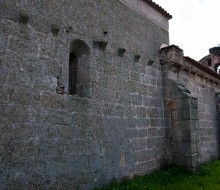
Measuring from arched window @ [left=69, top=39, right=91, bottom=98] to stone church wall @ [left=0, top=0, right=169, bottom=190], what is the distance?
0.02 metres

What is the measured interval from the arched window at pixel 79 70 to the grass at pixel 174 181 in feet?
6.24

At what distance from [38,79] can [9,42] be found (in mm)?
701

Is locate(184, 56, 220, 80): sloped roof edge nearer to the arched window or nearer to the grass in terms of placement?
the grass

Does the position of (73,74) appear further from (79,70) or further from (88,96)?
(88,96)

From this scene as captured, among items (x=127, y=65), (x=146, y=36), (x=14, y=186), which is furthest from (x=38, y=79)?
(x=146, y=36)

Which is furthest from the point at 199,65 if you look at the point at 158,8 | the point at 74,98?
the point at 74,98

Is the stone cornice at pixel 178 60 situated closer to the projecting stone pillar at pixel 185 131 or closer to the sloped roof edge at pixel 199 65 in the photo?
the sloped roof edge at pixel 199 65

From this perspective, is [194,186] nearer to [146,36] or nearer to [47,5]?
[146,36]

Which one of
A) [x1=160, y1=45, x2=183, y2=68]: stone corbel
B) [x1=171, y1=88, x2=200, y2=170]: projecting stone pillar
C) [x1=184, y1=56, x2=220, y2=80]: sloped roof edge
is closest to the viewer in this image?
[x1=171, y1=88, x2=200, y2=170]: projecting stone pillar

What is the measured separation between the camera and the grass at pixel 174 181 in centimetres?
503

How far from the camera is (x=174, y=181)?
224 inches

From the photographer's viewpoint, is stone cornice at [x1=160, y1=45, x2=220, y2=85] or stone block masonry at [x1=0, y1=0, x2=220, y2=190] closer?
stone block masonry at [x1=0, y1=0, x2=220, y2=190]

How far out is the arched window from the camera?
4.92 m

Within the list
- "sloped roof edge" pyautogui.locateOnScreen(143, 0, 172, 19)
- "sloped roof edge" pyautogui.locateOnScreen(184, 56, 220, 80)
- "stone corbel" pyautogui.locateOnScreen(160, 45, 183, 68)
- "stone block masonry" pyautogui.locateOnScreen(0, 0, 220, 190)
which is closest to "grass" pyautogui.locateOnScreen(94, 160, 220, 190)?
"stone block masonry" pyautogui.locateOnScreen(0, 0, 220, 190)
